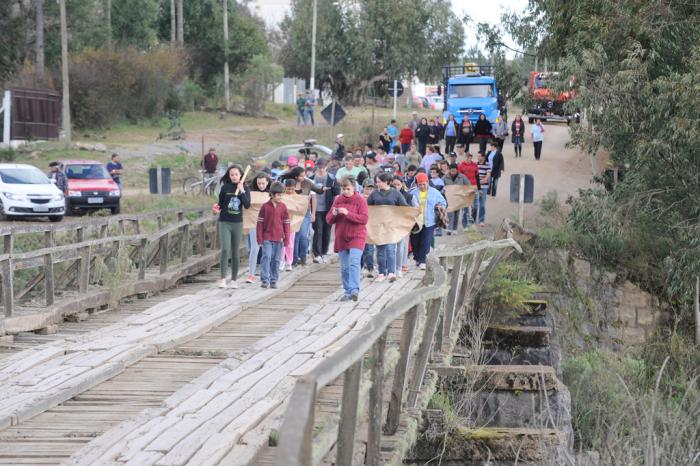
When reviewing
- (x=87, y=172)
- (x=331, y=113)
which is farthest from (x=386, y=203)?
(x=331, y=113)

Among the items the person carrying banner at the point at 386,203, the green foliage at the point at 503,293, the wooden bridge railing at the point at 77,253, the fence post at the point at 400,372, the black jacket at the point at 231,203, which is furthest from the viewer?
the person carrying banner at the point at 386,203

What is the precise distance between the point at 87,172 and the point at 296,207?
15552 millimetres

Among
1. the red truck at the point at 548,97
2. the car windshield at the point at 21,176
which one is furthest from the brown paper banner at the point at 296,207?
the car windshield at the point at 21,176

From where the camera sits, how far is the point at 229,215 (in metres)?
16.7

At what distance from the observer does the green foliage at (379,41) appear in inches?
2840

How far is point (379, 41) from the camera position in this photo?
7356 cm

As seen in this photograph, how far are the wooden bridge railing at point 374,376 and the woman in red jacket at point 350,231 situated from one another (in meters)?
3.23

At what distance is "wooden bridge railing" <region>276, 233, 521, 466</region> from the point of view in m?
3.94

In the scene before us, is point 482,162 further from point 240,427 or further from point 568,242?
point 240,427

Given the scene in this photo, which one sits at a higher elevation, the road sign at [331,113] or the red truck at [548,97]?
the red truck at [548,97]

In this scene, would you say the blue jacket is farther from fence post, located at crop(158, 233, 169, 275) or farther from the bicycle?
the bicycle

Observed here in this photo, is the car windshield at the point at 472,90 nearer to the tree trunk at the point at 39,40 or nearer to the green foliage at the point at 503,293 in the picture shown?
the tree trunk at the point at 39,40

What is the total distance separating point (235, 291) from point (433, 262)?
24.6ft

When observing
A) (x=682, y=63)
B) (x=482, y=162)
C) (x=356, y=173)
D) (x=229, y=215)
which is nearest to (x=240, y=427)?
(x=229, y=215)
